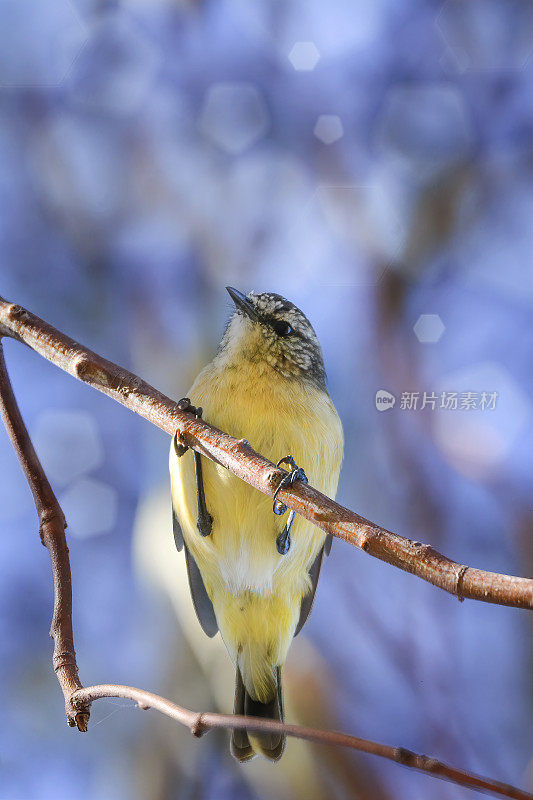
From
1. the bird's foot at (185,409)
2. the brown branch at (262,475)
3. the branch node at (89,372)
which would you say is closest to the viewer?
the brown branch at (262,475)

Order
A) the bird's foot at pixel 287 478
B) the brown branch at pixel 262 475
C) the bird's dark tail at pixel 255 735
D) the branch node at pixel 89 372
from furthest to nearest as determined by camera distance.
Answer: the bird's dark tail at pixel 255 735, the branch node at pixel 89 372, the bird's foot at pixel 287 478, the brown branch at pixel 262 475

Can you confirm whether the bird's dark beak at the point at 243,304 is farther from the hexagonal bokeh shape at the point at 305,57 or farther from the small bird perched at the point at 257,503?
the hexagonal bokeh shape at the point at 305,57

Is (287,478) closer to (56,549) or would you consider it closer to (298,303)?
(56,549)

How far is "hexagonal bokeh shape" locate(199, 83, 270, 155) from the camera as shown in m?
1.02

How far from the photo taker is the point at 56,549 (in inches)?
25.5

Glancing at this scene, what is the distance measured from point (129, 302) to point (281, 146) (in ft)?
Result: 1.07

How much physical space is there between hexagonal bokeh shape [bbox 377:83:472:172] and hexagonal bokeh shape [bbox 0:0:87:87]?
49 centimetres

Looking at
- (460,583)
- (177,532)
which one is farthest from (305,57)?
(460,583)

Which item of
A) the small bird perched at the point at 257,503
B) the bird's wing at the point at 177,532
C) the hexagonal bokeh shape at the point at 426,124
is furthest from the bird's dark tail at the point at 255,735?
A: the hexagonal bokeh shape at the point at 426,124

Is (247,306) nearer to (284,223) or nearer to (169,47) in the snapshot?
(284,223)

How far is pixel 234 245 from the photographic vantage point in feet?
3.35

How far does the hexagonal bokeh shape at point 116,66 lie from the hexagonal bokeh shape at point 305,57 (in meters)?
0.21

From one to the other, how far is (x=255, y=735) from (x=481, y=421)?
52 cm

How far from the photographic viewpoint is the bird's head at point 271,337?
0.89 metres
